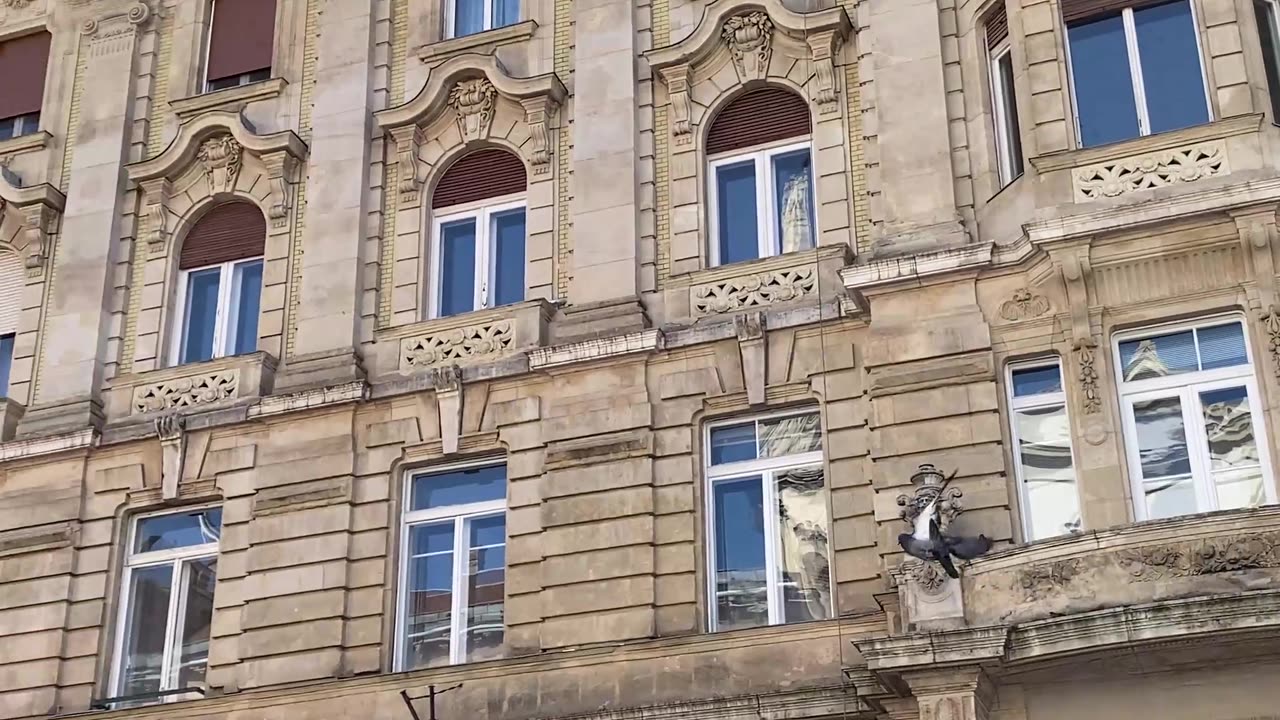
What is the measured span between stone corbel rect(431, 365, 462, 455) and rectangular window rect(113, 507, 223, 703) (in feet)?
10.9

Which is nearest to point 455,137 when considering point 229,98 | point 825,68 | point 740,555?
point 229,98

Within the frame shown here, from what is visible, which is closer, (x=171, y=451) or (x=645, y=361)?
(x=645, y=361)

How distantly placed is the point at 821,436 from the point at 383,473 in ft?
17.3

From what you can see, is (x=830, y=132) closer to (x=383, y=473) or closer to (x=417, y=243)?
(x=417, y=243)

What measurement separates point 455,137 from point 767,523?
22.6 ft

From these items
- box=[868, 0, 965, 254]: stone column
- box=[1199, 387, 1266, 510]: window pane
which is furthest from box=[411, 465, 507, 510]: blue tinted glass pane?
box=[1199, 387, 1266, 510]: window pane

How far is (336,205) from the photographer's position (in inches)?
814

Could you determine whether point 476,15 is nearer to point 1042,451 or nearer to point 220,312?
point 220,312

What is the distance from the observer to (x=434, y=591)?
733 inches

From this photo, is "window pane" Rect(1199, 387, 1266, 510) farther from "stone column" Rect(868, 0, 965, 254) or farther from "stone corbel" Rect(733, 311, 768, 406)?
"stone corbel" Rect(733, 311, 768, 406)

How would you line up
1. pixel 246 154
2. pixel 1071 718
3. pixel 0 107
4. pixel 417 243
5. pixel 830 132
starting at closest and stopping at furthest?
pixel 1071 718 → pixel 830 132 → pixel 417 243 → pixel 246 154 → pixel 0 107

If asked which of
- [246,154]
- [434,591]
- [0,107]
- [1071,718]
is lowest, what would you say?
[1071,718]

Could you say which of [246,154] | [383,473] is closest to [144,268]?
[246,154]

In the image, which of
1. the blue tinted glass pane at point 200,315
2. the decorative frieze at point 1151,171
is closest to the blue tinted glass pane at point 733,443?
the decorative frieze at point 1151,171
